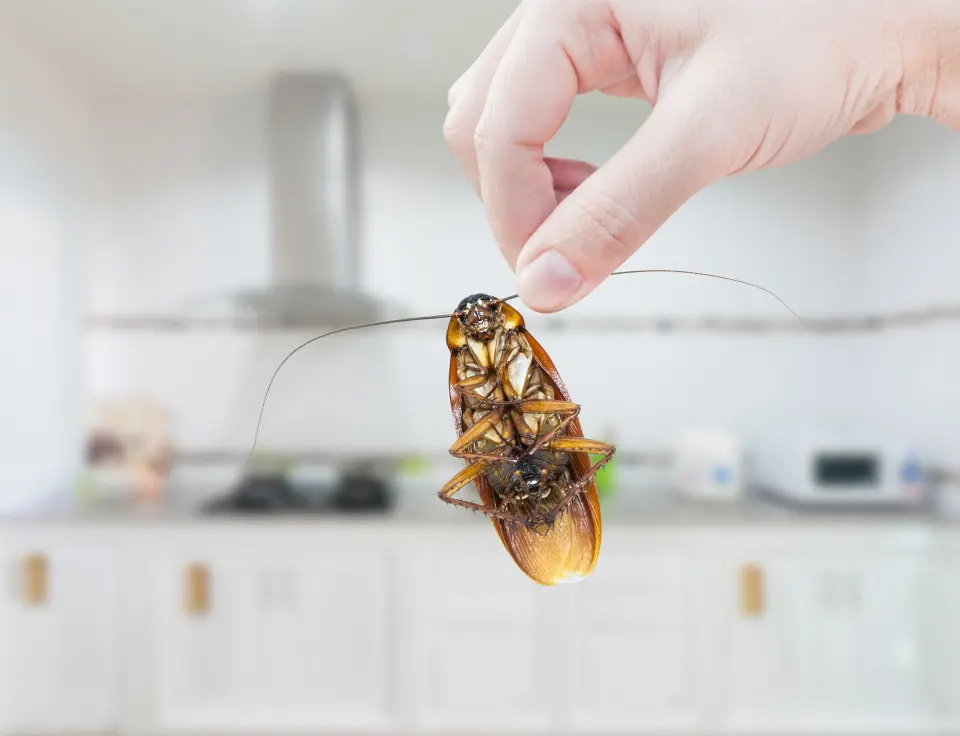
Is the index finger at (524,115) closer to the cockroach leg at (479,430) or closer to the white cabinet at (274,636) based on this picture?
the cockroach leg at (479,430)

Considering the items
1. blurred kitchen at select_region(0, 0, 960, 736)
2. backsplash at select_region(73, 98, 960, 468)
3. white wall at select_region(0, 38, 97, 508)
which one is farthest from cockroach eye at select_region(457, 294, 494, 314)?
white wall at select_region(0, 38, 97, 508)

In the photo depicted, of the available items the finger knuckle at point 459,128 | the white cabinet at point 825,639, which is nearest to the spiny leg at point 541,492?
the finger knuckle at point 459,128

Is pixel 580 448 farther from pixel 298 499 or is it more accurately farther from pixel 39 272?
pixel 39 272

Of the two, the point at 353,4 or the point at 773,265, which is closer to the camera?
the point at 353,4

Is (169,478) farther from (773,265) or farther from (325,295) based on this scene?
(773,265)

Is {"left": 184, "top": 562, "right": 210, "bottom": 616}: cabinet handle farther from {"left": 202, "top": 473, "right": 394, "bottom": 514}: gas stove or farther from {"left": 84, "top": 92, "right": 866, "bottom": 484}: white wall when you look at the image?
{"left": 84, "top": 92, "right": 866, "bottom": 484}: white wall

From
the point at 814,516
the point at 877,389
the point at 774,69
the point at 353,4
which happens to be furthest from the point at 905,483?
the point at 353,4

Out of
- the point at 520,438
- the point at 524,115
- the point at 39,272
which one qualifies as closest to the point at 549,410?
the point at 520,438
